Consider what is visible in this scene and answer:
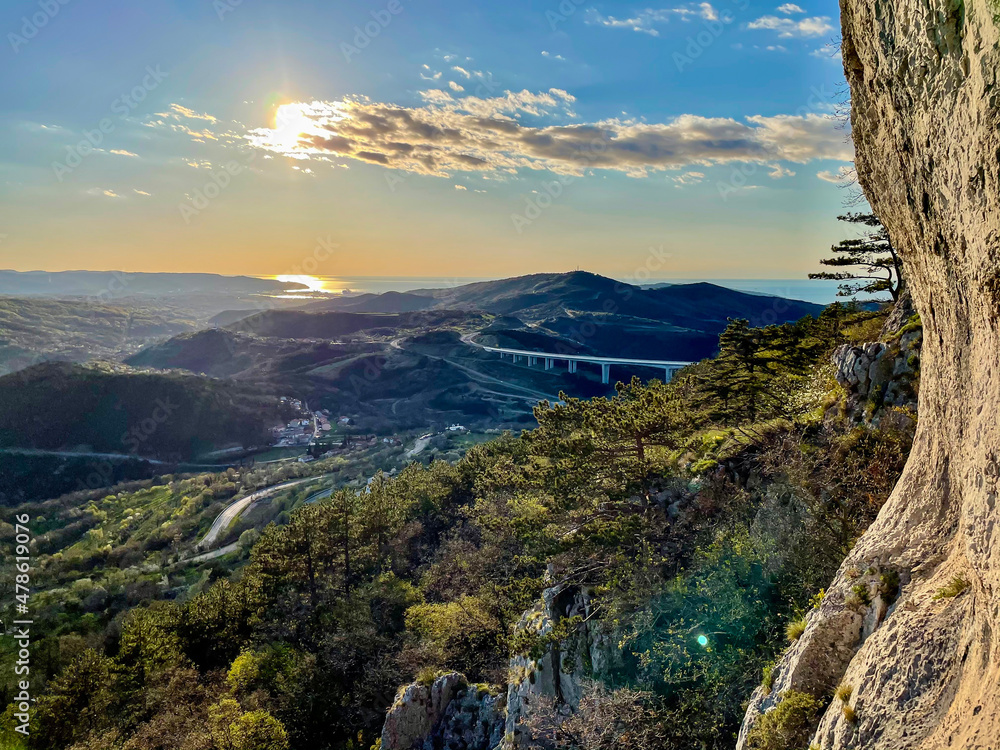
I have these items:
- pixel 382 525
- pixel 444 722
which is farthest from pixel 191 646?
pixel 444 722

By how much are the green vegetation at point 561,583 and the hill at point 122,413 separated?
79006mm

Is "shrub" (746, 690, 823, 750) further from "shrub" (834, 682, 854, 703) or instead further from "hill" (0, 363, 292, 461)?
"hill" (0, 363, 292, 461)

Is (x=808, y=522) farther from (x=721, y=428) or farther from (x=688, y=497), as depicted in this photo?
(x=721, y=428)

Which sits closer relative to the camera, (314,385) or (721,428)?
(721,428)

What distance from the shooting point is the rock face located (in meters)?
Result: 4.89

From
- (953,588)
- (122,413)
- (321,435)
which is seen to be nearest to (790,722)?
(953,588)

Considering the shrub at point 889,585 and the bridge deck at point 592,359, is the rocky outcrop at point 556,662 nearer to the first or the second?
the shrub at point 889,585

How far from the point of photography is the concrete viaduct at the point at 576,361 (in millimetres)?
155875

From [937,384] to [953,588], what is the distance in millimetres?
2820

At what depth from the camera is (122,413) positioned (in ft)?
392

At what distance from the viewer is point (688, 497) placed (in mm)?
18188

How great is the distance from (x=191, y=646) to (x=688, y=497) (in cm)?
3393

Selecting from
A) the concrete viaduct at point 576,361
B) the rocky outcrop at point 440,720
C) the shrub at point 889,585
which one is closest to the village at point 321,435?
the concrete viaduct at point 576,361

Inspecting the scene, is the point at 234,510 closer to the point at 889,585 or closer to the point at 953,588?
the point at 889,585
